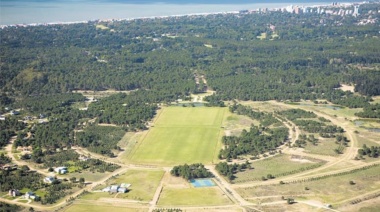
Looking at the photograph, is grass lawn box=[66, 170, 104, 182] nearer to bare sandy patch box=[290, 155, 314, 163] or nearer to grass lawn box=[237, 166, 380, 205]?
grass lawn box=[237, 166, 380, 205]

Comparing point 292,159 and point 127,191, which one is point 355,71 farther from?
point 127,191

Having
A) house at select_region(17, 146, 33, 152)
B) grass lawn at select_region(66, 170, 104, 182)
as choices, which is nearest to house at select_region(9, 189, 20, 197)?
grass lawn at select_region(66, 170, 104, 182)

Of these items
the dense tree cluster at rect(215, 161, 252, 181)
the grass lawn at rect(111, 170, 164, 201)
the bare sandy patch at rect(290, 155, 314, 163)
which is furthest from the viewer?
the bare sandy patch at rect(290, 155, 314, 163)

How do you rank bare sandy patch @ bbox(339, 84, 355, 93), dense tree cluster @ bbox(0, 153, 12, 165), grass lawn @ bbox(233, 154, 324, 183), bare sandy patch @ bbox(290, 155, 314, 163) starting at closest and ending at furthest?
grass lawn @ bbox(233, 154, 324, 183) < dense tree cluster @ bbox(0, 153, 12, 165) < bare sandy patch @ bbox(290, 155, 314, 163) < bare sandy patch @ bbox(339, 84, 355, 93)

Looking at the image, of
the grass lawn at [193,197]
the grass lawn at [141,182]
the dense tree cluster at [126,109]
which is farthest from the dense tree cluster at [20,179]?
the dense tree cluster at [126,109]

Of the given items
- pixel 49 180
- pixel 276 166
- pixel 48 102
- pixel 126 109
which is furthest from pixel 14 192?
pixel 48 102

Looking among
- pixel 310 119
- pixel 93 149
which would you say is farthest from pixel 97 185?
pixel 310 119
